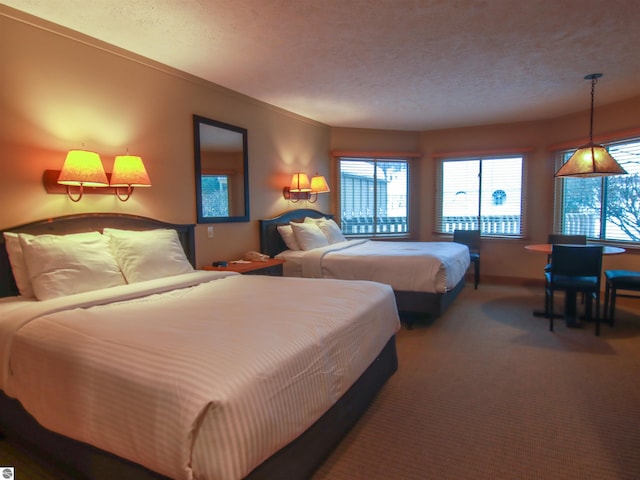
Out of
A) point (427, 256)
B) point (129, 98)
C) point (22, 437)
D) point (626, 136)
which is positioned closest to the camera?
point (22, 437)

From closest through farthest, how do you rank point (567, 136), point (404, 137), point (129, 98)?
point (129, 98) → point (567, 136) → point (404, 137)

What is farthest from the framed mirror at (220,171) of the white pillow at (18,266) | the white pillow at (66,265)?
the white pillow at (18,266)

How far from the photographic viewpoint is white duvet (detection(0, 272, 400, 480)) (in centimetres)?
121

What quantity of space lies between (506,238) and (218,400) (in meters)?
5.96

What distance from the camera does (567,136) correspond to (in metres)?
5.50

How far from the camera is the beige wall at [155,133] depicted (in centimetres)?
248

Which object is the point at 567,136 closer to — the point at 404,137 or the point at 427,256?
the point at 404,137

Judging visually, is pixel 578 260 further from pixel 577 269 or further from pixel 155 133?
pixel 155 133

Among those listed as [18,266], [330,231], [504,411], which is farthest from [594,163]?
[18,266]

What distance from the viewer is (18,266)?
7.57 ft

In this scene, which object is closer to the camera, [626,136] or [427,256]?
[427,256]

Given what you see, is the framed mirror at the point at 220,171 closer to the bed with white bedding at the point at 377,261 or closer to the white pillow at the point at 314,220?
the bed with white bedding at the point at 377,261

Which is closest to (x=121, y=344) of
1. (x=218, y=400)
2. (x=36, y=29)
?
(x=218, y=400)

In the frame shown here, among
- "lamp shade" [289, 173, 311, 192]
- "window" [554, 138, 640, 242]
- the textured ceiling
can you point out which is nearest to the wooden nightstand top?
"lamp shade" [289, 173, 311, 192]
